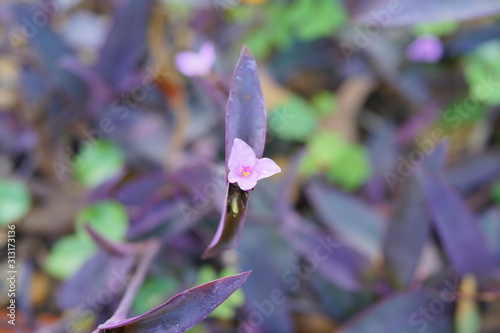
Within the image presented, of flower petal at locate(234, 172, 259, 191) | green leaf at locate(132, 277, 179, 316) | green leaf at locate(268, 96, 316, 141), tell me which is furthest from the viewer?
green leaf at locate(268, 96, 316, 141)

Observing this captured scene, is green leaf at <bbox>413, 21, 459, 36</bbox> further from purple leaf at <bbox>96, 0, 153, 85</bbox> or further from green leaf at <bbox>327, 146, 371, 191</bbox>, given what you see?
purple leaf at <bbox>96, 0, 153, 85</bbox>

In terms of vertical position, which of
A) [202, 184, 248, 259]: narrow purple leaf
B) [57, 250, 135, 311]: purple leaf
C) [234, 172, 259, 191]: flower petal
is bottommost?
[57, 250, 135, 311]: purple leaf

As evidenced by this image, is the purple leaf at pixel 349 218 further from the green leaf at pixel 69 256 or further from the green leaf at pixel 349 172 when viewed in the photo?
the green leaf at pixel 69 256

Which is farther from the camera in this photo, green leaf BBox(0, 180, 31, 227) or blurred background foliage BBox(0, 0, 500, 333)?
green leaf BBox(0, 180, 31, 227)

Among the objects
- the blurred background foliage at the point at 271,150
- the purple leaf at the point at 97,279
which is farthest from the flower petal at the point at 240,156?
the purple leaf at the point at 97,279

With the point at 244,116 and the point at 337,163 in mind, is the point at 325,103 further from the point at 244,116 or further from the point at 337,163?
the point at 244,116

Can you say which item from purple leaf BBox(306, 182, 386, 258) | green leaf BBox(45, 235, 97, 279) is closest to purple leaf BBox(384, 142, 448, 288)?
purple leaf BBox(306, 182, 386, 258)

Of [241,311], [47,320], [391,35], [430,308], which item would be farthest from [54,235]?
[391,35]
